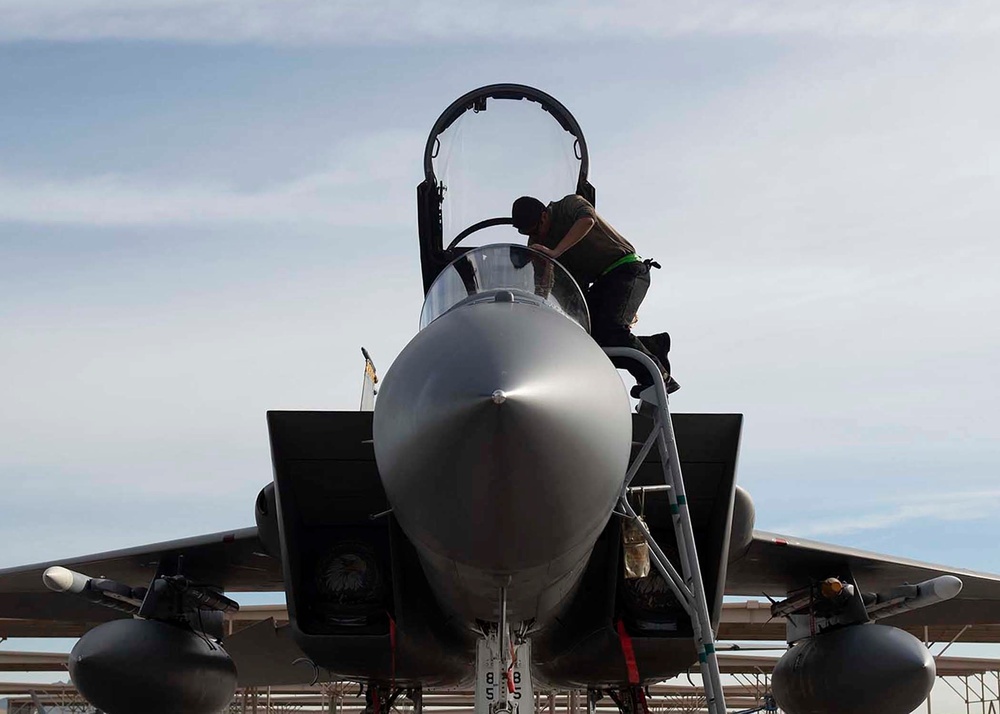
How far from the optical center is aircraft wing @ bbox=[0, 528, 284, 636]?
790cm

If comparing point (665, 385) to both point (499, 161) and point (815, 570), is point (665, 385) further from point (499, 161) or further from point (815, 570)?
point (815, 570)

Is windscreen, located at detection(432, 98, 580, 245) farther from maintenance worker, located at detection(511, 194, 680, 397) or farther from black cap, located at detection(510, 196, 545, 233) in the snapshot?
maintenance worker, located at detection(511, 194, 680, 397)

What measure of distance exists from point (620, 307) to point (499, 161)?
3.87 ft

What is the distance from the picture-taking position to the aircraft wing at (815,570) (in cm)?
785

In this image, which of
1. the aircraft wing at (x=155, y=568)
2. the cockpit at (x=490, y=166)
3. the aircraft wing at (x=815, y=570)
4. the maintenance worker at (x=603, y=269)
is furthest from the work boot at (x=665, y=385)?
the aircraft wing at (x=155, y=568)

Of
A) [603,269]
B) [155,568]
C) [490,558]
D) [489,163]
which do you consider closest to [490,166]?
[489,163]

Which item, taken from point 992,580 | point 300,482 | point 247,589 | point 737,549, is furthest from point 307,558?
point 992,580

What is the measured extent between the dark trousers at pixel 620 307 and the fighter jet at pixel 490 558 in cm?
15

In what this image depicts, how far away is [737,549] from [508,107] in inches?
114

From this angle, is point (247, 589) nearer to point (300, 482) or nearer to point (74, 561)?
point (74, 561)

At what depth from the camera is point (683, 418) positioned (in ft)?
16.5

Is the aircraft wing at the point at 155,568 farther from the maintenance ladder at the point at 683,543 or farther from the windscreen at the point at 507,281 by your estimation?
the maintenance ladder at the point at 683,543

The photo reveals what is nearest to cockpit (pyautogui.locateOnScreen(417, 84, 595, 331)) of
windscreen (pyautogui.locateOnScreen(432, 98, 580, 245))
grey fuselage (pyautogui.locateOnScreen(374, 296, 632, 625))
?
windscreen (pyautogui.locateOnScreen(432, 98, 580, 245))

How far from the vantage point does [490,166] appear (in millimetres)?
5562
